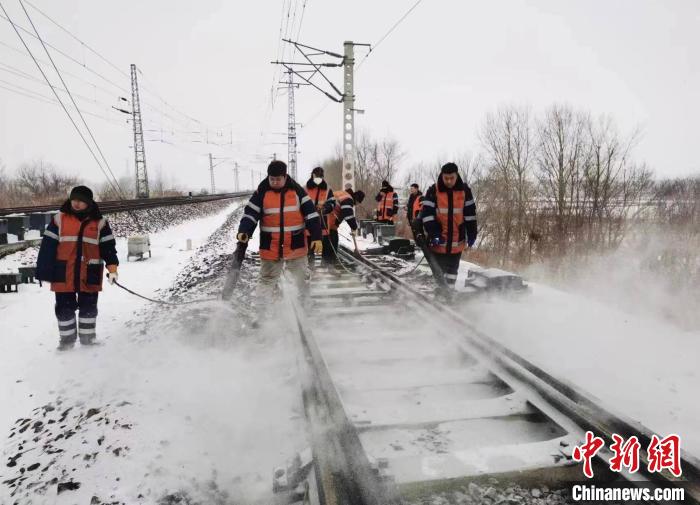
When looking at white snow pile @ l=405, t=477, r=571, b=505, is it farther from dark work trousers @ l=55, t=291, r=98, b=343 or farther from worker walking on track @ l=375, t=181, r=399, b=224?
worker walking on track @ l=375, t=181, r=399, b=224

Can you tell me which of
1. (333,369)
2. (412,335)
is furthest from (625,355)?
(333,369)

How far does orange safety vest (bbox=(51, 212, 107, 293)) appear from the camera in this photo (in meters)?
4.71

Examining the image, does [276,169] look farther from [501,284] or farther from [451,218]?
[501,284]

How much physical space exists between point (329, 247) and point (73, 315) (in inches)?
201

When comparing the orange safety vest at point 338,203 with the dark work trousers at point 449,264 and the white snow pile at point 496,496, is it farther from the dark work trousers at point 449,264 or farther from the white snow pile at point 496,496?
the white snow pile at point 496,496

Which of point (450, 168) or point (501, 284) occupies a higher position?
point (450, 168)

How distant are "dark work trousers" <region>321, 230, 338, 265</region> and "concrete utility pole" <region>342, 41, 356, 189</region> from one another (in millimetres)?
7374

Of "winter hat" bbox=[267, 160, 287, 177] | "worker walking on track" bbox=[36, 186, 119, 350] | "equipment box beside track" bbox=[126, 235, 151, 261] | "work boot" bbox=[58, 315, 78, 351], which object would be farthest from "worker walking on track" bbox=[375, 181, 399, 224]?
"work boot" bbox=[58, 315, 78, 351]

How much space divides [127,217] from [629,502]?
2007cm

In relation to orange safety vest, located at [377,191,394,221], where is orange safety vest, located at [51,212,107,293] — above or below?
below

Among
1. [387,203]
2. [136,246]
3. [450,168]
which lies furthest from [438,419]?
[387,203]

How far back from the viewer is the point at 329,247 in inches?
361

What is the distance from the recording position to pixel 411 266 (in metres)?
9.59

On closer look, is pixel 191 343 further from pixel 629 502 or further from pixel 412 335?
pixel 629 502
